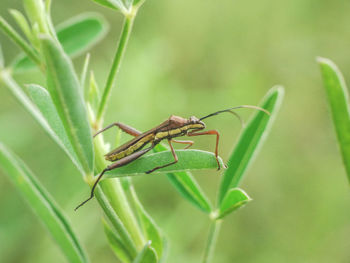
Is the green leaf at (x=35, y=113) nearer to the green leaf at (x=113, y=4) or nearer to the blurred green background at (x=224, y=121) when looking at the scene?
the green leaf at (x=113, y=4)

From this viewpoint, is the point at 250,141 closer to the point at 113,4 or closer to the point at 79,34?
the point at 113,4

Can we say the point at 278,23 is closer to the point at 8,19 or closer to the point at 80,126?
the point at 8,19

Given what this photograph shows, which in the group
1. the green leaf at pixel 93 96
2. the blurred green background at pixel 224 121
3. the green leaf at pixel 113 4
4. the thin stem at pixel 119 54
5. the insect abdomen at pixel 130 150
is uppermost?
the green leaf at pixel 113 4

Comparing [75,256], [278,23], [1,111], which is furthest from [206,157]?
[278,23]

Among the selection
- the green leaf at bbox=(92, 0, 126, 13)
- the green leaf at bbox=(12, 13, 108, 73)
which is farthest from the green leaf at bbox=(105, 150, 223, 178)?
the green leaf at bbox=(12, 13, 108, 73)

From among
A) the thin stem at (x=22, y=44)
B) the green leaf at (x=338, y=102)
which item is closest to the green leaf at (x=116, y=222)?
the thin stem at (x=22, y=44)

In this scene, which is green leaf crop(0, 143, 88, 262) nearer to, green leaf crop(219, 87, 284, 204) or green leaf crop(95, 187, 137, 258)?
green leaf crop(95, 187, 137, 258)

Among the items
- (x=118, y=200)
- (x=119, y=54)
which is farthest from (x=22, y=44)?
(x=118, y=200)
